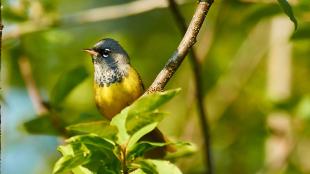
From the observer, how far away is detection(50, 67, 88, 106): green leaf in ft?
8.06

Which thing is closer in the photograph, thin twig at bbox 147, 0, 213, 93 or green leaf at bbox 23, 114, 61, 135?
thin twig at bbox 147, 0, 213, 93

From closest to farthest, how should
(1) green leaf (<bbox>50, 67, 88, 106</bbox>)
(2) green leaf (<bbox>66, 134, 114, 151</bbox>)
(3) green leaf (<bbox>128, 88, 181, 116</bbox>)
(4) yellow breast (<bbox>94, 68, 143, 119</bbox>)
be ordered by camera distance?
1. (3) green leaf (<bbox>128, 88, 181, 116</bbox>)
2. (2) green leaf (<bbox>66, 134, 114, 151</bbox>)
3. (1) green leaf (<bbox>50, 67, 88, 106</bbox>)
4. (4) yellow breast (<bbox>94, 68, 143, 119</bbox>)

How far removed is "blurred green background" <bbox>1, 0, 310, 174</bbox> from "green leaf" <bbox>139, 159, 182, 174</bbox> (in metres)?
1.21

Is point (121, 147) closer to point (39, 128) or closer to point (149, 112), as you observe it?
point (149, 112)

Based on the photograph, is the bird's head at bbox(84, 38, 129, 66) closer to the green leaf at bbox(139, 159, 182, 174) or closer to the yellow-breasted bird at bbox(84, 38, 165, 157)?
the yellow-breasted bird at bbox(84, 38, 165, 157)

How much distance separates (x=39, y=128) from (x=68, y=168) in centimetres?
93

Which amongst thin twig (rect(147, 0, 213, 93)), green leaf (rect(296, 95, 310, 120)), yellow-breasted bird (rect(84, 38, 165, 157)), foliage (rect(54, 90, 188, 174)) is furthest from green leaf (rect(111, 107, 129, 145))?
green leaf (rect(296, 95, 310, 120))

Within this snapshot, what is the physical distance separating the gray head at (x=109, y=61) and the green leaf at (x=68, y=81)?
541mm

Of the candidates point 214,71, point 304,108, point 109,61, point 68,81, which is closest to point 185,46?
point 68,81

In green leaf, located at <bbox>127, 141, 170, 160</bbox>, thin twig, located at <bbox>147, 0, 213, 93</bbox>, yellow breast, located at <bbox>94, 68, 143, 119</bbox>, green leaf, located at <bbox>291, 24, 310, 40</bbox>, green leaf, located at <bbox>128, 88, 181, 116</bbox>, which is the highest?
thin twig, located at <bbox>147, 0, 213, 93</bbox>

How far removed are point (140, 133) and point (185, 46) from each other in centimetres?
24

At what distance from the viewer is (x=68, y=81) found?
2473mm

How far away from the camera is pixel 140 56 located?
5590mm

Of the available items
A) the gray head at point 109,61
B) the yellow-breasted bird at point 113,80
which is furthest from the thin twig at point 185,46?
the gray head at point 109,61
